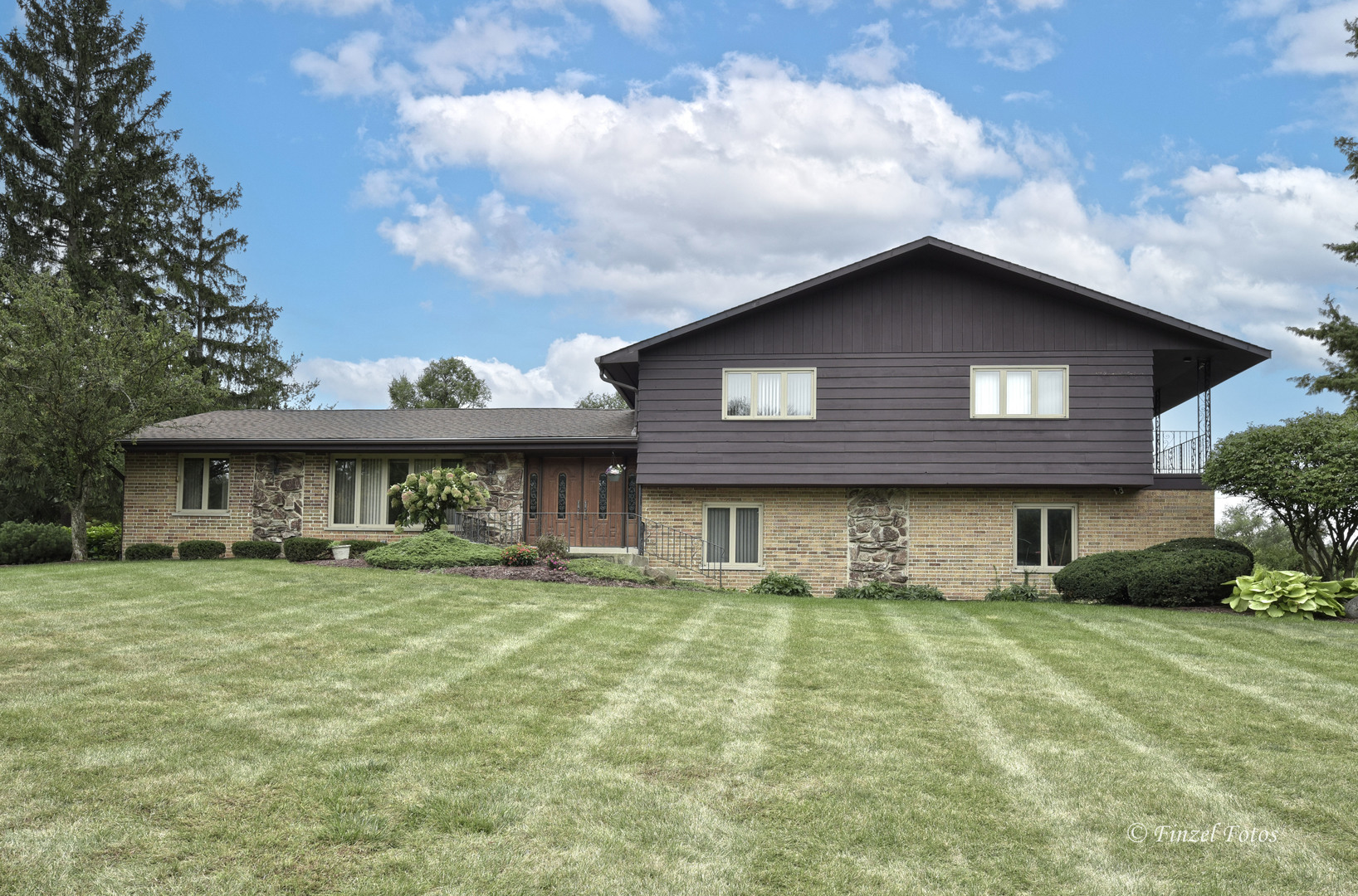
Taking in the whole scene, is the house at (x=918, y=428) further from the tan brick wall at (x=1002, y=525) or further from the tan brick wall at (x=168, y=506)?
the tan brick wall at (x=168, y=506)

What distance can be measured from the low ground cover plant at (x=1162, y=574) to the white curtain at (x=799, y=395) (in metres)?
5.57

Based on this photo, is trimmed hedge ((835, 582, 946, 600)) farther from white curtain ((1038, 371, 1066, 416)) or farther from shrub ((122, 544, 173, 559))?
shrub ((122, 544, 173, 559))

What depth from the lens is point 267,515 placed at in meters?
20.0

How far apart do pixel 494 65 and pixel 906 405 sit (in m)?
10.8

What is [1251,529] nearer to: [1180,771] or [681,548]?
[681,548]

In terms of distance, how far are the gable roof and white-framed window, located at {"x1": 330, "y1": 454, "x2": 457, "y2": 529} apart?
5536 millimetres

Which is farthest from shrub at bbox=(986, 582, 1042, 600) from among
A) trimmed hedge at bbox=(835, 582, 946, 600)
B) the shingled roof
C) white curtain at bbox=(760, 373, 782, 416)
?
the shingled roof

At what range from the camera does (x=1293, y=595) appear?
13.1m

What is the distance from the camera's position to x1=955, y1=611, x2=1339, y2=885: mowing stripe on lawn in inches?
173

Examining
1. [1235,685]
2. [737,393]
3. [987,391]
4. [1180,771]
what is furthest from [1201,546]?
[1180,771]

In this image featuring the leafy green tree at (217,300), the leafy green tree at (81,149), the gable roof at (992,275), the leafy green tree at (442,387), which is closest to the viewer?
the gable roof at (992,275)

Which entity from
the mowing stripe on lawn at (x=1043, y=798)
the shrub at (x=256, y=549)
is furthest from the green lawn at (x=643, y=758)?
the shrub at (x=256, y=549)

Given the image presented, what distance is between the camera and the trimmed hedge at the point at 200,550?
19422mm

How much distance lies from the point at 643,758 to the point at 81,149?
1314 inches
